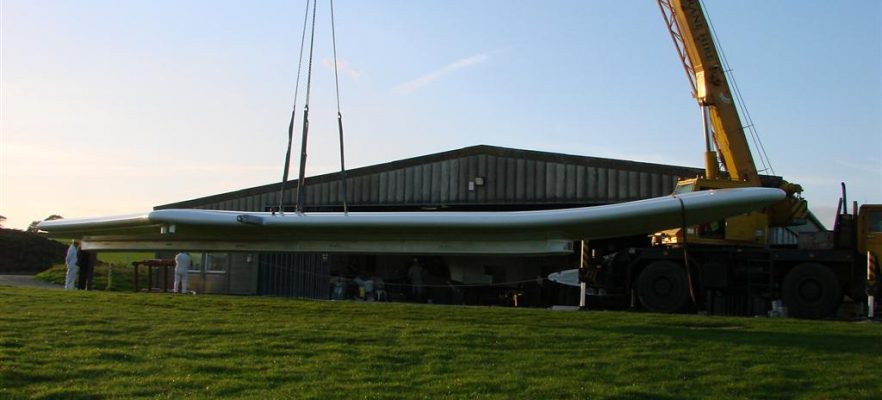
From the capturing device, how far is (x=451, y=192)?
27.1m

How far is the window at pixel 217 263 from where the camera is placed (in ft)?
101

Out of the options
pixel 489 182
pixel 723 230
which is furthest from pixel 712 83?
pixel 489 182

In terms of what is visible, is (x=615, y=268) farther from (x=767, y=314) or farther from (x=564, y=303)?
(x=564, y=303)

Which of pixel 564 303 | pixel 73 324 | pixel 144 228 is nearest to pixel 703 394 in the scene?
pixel 73 324

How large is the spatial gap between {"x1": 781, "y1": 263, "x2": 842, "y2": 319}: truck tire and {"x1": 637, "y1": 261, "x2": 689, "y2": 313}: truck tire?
2.20 m

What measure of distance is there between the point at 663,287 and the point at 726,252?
1.69 metres

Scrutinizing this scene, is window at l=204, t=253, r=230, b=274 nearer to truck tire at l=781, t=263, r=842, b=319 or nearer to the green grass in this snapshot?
the green grass

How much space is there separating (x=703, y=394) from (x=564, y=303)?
19012mm

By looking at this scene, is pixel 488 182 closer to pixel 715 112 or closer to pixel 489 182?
pixel 489 182

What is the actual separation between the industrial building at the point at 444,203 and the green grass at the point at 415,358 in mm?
11800

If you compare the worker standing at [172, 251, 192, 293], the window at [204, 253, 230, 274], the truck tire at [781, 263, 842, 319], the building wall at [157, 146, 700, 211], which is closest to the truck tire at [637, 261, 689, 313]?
the truck tire at [781, 263, 842, 319]

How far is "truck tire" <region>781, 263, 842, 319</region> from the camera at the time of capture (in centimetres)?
Answer: 1816

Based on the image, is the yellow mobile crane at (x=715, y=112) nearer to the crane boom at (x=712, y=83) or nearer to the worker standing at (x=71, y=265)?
the crane boom at (x=712, y=83)

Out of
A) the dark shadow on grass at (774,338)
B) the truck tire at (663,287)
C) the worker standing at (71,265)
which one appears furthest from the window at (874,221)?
the worker standing at (71,265)
